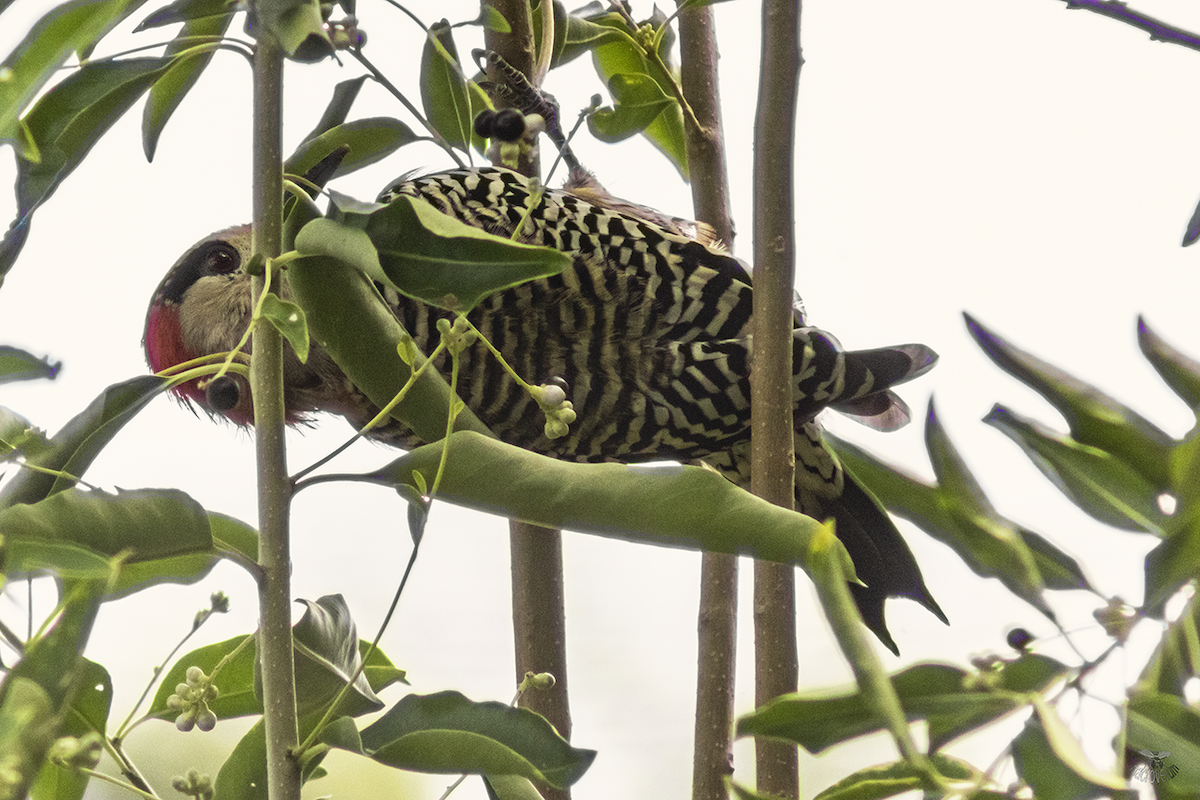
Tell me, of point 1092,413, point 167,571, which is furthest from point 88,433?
point 1092,413

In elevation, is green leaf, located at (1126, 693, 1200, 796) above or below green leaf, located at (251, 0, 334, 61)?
below

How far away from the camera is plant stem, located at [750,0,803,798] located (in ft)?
1.87

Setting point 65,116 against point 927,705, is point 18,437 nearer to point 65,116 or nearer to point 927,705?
point 65,116

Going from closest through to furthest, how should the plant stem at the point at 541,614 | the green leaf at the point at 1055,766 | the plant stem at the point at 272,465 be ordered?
the green leaf at the point at 1055,766 → the plant stem at the point at 272,465 → the plant stem at the point at 541,614

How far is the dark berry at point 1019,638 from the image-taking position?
36 cm

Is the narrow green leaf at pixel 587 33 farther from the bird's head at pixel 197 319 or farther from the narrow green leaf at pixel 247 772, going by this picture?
the narrow green leaf at pixel 247 772

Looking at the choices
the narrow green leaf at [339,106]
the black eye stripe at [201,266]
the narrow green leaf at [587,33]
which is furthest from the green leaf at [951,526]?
the black eye stripe at [201,266]

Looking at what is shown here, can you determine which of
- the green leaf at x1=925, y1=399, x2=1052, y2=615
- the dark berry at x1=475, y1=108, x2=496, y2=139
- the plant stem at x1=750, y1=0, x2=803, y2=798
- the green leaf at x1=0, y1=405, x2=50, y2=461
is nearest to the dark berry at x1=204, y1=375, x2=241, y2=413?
the green leaf at x1=0, y1=405, x2=50, y2=461

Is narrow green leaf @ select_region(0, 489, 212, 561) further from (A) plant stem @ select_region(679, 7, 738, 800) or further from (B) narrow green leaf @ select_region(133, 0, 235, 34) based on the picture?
(A) plant stem @ select_region(679, 7, 738, 800)

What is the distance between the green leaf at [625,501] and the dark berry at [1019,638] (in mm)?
→ 88

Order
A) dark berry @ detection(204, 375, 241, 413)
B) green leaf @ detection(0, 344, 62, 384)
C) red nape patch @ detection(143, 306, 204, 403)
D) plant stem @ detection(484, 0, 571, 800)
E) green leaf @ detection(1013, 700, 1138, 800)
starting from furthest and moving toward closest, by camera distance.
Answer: red nape patch @ detection(143, 306, 204, 403) < plant stem @ detection(484, 0, 571, 800) < dark berry @ detection(204, 375, 241, 413) < green leaf @ detection(0, 344, 62, 384) < green leaf @ detection(1013, 700, 1138, 800)

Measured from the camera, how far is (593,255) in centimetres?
93

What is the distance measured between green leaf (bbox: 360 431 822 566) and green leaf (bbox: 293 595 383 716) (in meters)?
0.13

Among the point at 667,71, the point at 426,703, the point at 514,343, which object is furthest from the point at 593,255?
the point at 426,703
